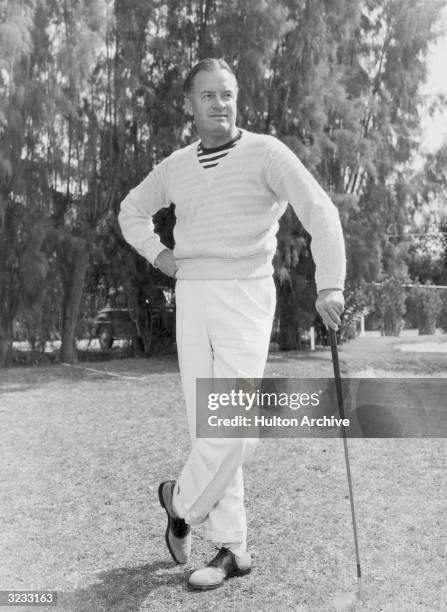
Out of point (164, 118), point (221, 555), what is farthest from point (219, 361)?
point (164, 118)

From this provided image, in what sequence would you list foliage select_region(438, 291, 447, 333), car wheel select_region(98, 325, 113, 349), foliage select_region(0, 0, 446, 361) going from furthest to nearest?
foliage select_region(438, 291, 447, 333) → car wheel select_region(98, 325, 113, 349) → foliage select_region(0, 0, 446, 361)

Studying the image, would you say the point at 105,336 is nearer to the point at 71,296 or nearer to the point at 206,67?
the point at 71,296

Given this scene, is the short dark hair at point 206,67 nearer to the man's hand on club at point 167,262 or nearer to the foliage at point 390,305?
the man's hand on club at point 167,262

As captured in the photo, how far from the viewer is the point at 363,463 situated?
465 centimetres

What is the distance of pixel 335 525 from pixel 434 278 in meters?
22.0

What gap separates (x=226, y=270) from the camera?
275cm

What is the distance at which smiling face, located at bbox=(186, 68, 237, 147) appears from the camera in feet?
9.18

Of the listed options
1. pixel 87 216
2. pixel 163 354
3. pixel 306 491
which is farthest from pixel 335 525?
pixel 163 354

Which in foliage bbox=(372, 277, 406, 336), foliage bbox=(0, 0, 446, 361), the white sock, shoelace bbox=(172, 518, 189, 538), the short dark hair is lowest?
the white sock

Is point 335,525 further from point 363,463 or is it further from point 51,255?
point 51,255

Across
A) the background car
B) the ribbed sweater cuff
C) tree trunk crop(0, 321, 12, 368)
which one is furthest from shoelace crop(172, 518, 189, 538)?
the background car

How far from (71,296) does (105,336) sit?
1411 mm

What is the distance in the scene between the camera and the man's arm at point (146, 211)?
3.10 metres

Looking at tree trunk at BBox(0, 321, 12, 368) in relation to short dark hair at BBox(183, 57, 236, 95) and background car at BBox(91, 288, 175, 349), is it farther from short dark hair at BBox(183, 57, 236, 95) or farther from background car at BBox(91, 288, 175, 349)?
short dark hair at BBox(183, 57, 236, 95)
